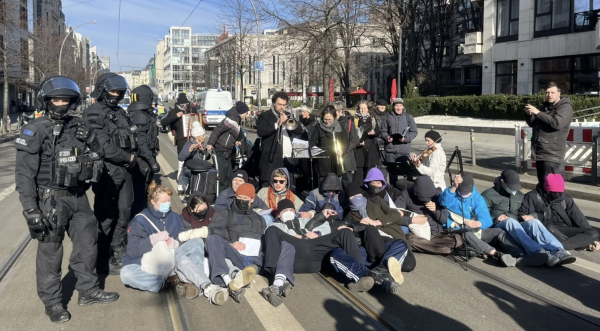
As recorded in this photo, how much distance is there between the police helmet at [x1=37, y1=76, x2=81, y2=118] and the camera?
4695 millimetres

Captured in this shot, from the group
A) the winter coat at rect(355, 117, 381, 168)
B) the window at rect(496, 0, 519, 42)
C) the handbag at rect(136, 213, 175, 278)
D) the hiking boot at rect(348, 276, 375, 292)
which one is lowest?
the hiking boot at rect(348, 276, 375, 292)

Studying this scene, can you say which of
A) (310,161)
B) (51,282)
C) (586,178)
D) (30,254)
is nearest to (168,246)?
(51,282)

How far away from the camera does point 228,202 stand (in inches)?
278

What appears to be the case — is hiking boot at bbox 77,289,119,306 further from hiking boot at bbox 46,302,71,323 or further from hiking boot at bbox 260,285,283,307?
hiking boot at bbox 260,285,283,307

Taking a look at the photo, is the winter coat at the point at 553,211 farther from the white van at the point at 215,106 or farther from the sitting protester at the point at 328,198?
the white van at the point at 215,106

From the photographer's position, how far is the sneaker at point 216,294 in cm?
514

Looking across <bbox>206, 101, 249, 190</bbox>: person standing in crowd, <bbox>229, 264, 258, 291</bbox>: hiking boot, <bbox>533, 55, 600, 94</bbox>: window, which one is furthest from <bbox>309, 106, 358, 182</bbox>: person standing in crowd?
<bbox>533, 55, 600, 94</bbox>: window

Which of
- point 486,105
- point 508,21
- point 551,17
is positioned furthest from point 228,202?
point 508,21

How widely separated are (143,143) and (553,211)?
217 inches

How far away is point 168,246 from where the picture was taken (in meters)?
5.81

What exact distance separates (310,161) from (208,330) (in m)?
5.00

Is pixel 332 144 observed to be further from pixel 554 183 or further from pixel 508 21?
pixel 508 21

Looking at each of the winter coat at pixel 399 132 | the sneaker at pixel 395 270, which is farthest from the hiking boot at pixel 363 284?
the winter coat at pixel 399 132

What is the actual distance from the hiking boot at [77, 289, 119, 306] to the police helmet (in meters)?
1.69
